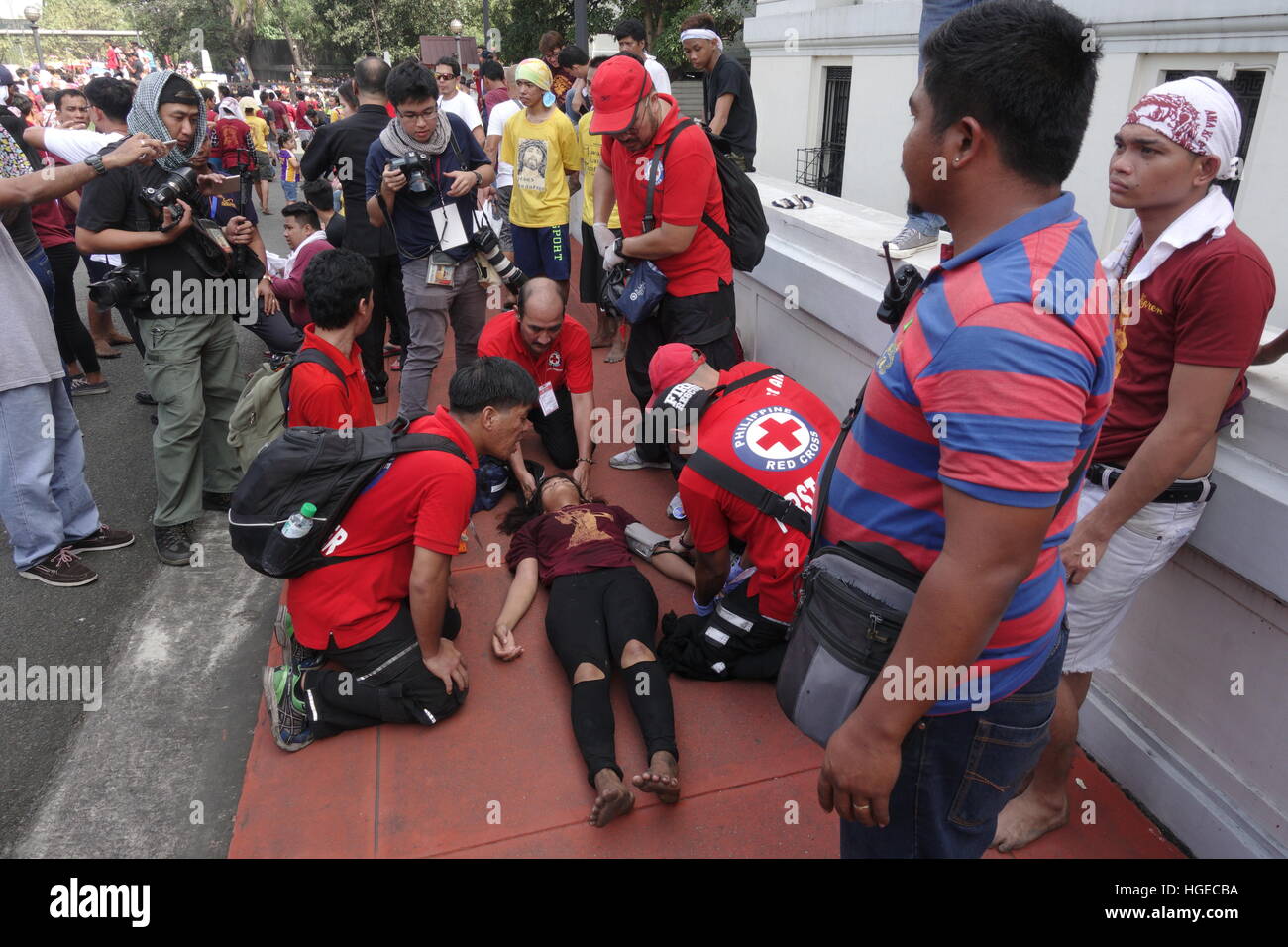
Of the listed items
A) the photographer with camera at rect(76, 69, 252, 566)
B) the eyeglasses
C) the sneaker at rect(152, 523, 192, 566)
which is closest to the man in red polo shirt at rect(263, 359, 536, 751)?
the sneaker at rect(152, 523, 192, 566)

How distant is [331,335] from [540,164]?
2747 millimetres

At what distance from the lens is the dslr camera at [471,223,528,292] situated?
466 cm

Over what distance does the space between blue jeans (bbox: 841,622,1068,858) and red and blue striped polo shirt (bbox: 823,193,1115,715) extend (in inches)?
1.8

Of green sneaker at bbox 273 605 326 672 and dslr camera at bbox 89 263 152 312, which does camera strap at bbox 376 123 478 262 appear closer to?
dslr camera at bbox 89 263 152 312

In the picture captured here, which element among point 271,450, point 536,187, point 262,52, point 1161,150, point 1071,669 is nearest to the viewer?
point 1161,150

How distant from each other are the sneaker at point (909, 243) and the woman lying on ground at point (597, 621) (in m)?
1.69

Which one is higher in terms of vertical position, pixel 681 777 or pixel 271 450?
pixel 271 450

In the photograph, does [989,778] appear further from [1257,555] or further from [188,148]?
[188,148]

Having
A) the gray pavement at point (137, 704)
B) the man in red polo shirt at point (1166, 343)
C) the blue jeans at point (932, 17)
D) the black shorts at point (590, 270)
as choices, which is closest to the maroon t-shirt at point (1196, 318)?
the man in red polo shirt at point (1166, 343)

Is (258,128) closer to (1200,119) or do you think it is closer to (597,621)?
(597,621)

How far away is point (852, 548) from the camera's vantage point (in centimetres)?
134

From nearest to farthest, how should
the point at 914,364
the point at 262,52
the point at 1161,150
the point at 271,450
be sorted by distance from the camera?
the point at 914,364 → the point at 1161,150 → the point at 271,450 → the point at 262,52
